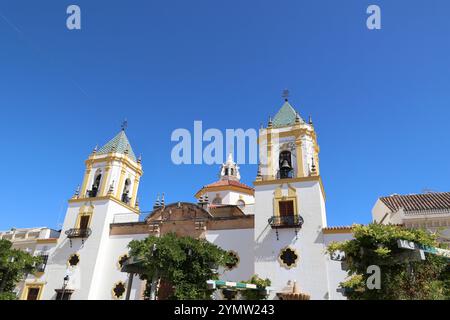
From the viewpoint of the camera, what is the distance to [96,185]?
92.2ft

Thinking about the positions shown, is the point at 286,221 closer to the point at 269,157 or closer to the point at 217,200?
the point at 269,157

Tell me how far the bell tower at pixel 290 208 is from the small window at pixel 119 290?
32.9ft

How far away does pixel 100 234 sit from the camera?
2484cm

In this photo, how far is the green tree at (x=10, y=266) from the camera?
20384 mm

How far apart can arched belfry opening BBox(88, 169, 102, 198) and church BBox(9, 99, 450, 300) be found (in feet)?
0.26

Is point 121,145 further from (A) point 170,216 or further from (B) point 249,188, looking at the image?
(B) point 249,188

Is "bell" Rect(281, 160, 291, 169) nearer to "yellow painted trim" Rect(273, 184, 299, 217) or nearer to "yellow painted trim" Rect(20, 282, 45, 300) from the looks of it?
"yellow painted trim" Rect(273, 184, 299, 217)

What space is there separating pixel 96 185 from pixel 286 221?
1703 cm

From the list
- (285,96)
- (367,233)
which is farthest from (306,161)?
(367,233)

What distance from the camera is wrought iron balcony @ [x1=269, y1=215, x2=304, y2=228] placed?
2008cm

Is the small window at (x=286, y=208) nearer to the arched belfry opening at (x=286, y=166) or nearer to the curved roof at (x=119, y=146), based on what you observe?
the arched belfry opening at (x=286, y=166)

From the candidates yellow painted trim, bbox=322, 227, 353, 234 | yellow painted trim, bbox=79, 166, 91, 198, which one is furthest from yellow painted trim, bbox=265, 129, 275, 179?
yellow painted trim, bbox=79, 166, 91, 198

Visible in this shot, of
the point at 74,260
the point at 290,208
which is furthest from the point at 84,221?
the point at 290,208

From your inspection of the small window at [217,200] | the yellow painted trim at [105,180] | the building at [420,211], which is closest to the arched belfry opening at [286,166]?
the building at [420,211]
